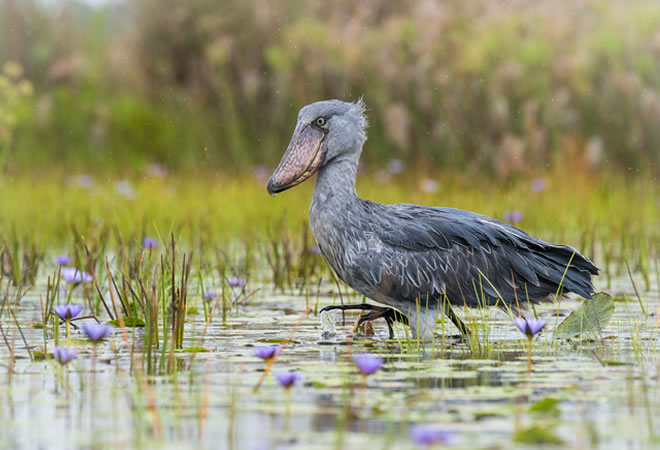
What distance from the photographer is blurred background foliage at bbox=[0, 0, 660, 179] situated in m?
13.2

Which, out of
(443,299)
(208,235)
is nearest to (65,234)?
(208,235)

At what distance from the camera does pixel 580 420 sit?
321 cm

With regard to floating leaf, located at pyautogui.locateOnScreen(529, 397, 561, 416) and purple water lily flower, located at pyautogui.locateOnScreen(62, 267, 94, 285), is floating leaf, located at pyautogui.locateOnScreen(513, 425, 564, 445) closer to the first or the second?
floating leaf, located at pyautogui.locateOnScreen(529, 397, 561, 416)

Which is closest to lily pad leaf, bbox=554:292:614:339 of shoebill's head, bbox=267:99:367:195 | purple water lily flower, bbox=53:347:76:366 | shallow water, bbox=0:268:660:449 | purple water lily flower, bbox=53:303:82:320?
shallow water, bbox=0:268:660:449

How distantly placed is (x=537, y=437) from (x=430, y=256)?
2.46m

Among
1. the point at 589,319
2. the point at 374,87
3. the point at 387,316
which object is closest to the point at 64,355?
the point at 387,316

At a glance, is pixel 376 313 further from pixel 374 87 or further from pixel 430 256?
pixel 374 87

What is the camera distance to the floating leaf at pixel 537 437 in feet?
9.42

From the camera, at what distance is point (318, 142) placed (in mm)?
5500

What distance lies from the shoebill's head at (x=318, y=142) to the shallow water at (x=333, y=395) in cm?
86

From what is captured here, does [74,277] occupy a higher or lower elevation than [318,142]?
lower

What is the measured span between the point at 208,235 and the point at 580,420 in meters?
5.53

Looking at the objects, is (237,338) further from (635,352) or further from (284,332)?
(635,352)

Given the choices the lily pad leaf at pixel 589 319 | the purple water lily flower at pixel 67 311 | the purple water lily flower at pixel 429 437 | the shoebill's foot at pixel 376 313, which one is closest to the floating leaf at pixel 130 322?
the purple water lily flower at pixel 67 311
